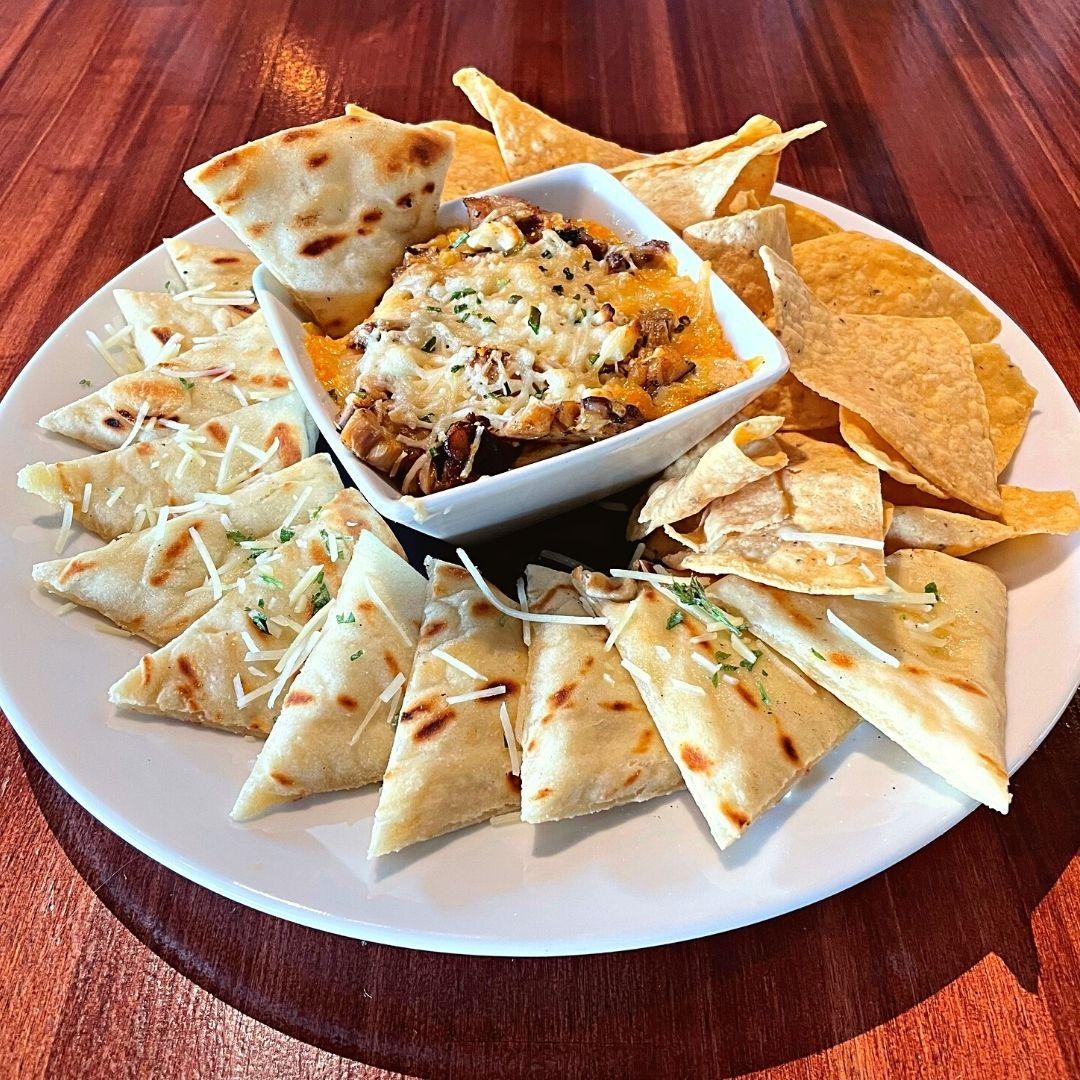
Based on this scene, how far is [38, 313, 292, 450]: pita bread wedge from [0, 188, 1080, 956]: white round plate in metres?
0.45

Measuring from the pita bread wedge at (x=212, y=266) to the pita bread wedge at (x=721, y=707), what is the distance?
4.21 feet

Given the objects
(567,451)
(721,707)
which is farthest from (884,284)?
(721,707)

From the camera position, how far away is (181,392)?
82.5 inches

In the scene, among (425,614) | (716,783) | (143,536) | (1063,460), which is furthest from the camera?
(1063,460)

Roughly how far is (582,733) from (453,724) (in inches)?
8.3

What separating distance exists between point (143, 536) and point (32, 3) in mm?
3685

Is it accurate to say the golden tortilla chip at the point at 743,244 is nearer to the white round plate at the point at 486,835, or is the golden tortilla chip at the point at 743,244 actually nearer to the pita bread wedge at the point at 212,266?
the white round plate at the point at 486,835

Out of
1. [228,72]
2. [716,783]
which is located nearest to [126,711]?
[716,783]

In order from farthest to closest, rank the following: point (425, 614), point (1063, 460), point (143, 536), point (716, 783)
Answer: point (1063, 460) < point (143, 536) < point (425, 614) < point (716, 783)

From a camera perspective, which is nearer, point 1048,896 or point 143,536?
point 1048,896

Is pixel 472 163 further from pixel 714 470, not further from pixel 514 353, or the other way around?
pixel 714 470

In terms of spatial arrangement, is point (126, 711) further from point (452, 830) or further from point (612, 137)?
point (612, 137)

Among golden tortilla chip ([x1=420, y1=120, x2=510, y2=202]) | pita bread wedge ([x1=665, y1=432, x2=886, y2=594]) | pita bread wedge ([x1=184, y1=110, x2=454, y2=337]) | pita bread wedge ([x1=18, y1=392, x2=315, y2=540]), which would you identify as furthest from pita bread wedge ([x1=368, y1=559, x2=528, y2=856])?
golden tortilla chip ([x1=420, y1=120, x2=510, y2=202])

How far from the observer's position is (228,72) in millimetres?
3801
